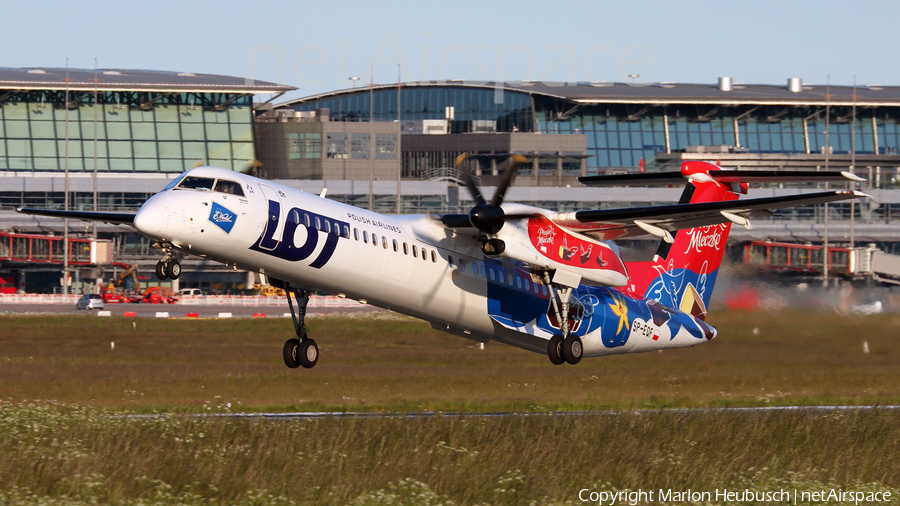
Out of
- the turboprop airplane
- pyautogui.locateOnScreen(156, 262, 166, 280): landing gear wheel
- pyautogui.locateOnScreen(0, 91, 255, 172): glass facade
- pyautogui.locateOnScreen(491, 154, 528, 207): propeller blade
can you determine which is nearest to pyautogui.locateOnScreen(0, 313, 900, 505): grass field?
the turboprop airplane

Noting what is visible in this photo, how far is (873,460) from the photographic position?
25.5 meters

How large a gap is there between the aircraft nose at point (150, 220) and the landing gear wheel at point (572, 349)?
11.7 meters

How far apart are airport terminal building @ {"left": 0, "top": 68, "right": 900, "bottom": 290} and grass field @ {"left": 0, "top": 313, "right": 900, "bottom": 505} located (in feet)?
124

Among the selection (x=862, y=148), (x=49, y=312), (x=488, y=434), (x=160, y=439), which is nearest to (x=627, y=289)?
(x=488, y=434)

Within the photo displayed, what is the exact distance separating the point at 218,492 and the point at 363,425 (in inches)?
275

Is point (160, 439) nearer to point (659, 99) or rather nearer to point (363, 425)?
point (363, 425)

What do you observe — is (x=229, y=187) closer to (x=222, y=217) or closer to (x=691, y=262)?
(x=222, y=217)

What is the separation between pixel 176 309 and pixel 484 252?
179ft

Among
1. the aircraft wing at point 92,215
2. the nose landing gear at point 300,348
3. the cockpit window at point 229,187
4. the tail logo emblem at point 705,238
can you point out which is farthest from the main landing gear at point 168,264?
the tail logo emblem at point 705,238

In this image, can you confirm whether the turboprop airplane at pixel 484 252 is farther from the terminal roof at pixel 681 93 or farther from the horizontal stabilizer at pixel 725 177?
the terminal roof at pixel 681 93

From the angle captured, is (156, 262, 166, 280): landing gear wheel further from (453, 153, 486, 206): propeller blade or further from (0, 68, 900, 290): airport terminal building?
(0, 68, 900, 290): airport terminal building

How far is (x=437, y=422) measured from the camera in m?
26.4

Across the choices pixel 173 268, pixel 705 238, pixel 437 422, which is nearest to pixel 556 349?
pixel 437 422

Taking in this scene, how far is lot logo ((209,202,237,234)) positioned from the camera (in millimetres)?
19516
